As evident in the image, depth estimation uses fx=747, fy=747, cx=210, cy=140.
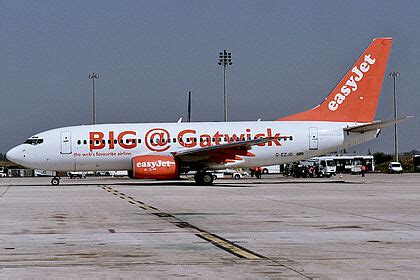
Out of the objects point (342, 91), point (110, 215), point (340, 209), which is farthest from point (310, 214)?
point (342, 91)

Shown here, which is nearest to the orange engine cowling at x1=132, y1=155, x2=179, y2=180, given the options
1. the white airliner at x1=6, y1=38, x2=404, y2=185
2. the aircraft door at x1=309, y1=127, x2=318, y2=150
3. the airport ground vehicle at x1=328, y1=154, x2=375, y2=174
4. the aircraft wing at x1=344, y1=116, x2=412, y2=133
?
the white airliner at x1=6, y1=38, x2=404, y2=185

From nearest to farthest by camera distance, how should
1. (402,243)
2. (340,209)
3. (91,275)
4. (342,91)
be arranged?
(91,275), (402,243), (340,209), (342,91)

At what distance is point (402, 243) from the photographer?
1302 centimetres

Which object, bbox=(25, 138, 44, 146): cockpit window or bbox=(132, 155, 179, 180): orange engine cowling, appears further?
bbox=(25, 138, 44, 146): cockpit window

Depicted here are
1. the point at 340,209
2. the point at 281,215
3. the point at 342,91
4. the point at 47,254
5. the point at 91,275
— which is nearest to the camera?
the point at 91,275

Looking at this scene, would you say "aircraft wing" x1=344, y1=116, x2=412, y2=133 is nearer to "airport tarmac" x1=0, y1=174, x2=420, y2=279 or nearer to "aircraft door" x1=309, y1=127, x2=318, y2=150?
"aircraft door" x1=309, y1=127, x2=318, y2=150

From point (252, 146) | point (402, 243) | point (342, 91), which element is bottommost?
point (402, 243)

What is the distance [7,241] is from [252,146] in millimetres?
30897

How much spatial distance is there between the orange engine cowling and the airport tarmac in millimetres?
18979

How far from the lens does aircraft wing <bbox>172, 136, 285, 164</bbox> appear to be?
41.9 meters

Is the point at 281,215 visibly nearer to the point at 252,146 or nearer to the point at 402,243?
the point at 402,243

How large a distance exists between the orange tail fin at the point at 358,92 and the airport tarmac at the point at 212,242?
904 inches

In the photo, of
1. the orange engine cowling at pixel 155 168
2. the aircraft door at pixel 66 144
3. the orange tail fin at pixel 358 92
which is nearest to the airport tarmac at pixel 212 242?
the orange engine cowling at pixel 155 168

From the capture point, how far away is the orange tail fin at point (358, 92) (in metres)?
46.0
